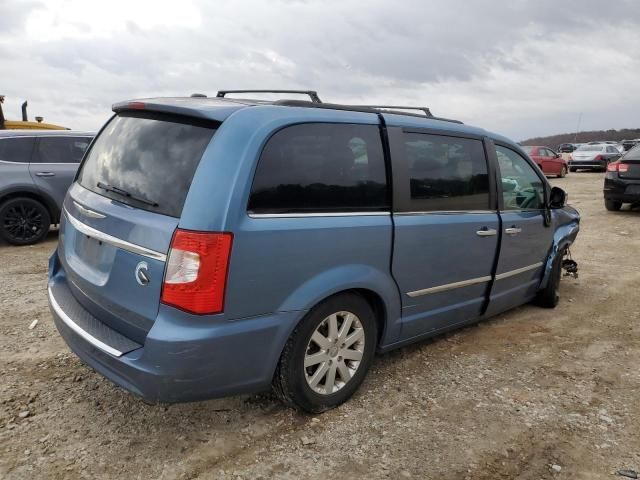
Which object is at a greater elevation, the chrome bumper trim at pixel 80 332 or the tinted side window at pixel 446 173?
the tinted side window at pixel 446 173

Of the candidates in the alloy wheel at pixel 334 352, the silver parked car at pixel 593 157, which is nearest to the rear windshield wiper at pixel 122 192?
the alloy wheel at pixel 334 352

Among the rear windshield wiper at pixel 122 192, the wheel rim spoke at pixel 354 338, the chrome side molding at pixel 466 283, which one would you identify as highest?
the rear windshield wiper at pixel 122 192

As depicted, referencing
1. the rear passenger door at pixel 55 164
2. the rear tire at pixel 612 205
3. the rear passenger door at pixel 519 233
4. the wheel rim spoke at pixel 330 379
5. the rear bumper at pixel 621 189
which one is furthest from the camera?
the rear tire at pixel 612 205

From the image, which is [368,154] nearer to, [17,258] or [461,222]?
[461,222]

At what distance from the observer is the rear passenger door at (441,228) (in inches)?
125

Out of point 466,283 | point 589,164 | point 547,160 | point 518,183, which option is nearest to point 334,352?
point 466,283

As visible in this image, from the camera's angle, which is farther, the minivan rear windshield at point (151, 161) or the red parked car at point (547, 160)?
the red parked car at point (547, 160)

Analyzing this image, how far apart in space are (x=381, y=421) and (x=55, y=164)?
6616 millimetres

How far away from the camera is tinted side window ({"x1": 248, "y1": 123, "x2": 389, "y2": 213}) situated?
2.55 m

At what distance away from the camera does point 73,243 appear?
3.01 m

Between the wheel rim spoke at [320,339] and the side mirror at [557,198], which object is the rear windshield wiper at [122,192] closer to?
the wheel rim spoke at [320,339]

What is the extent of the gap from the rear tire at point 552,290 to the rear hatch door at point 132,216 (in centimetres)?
364

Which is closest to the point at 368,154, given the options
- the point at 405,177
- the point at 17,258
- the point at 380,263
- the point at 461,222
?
the point at 405,177

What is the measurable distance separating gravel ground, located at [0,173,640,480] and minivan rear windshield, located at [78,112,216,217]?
1215mm
